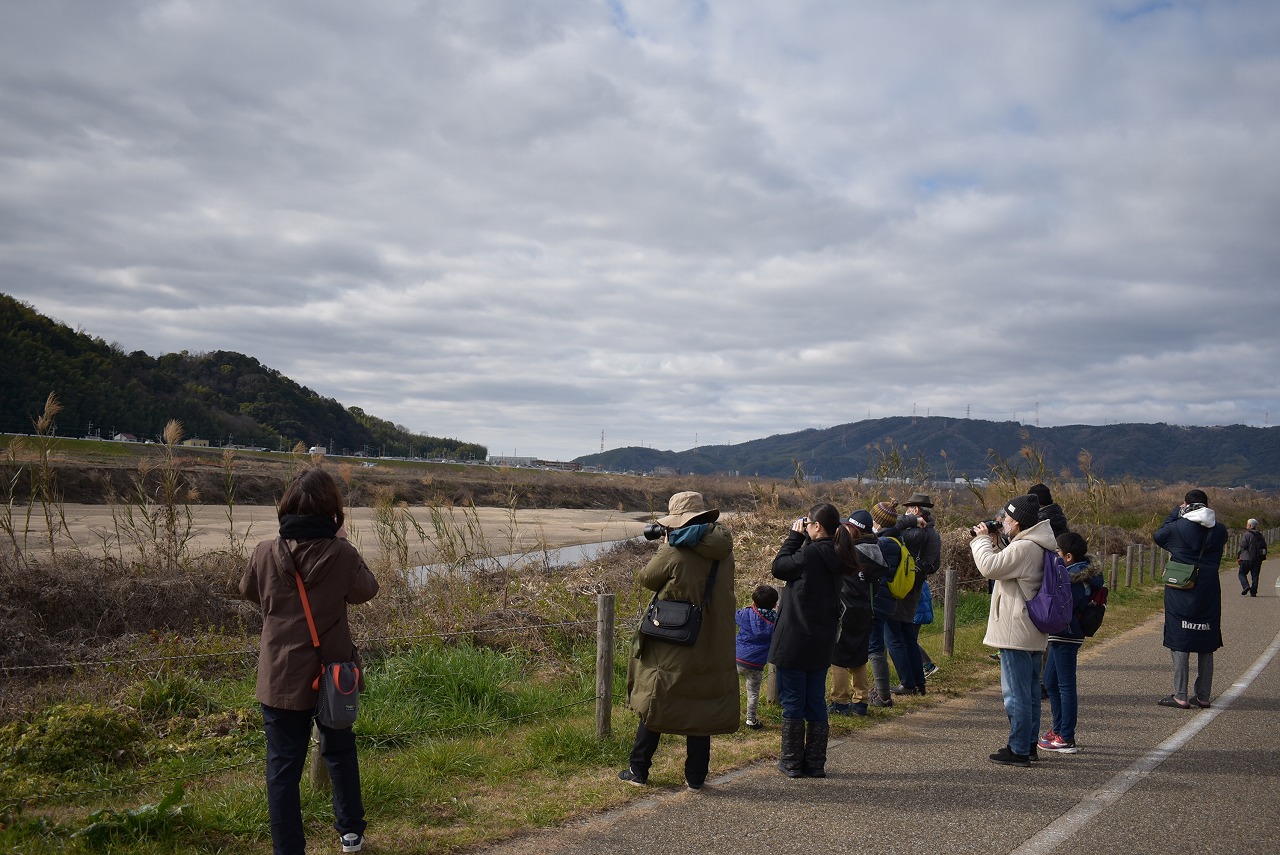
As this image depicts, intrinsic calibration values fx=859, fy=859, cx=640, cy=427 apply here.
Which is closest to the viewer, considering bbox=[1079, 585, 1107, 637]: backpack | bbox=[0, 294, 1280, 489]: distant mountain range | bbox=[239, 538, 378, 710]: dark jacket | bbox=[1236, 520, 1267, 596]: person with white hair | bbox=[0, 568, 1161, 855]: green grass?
bbox=[239, 538, 378, 710]: dark jacket

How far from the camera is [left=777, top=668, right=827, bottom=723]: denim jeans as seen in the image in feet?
18.0

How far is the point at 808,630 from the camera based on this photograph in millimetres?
5480

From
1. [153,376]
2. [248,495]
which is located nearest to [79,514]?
[248,495]

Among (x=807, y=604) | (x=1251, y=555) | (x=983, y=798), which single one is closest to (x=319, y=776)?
(x=807, y=604)

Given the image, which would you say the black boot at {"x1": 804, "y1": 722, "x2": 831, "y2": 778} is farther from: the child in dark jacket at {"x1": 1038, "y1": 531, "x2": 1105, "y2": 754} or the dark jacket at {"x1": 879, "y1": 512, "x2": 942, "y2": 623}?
the dark jacket at {"x1": 879, "y1": 512, "x2": 942, "y2": 623}

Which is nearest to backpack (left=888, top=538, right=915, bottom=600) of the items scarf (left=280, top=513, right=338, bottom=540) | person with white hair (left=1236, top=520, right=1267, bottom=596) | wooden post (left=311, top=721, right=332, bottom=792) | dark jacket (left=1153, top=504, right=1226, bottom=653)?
dark jacket (left=1153, top=504, right=1226, bottom=653)

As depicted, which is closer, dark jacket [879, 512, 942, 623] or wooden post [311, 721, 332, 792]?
wooden post [311, 721, 332, 792]

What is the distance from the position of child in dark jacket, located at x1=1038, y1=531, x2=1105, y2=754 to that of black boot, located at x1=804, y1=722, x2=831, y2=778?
1.99 metres

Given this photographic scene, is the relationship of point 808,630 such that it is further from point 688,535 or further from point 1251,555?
point 1251,555

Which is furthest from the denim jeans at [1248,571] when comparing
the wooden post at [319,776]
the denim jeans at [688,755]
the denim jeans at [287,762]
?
the denim jeans at [287,762]

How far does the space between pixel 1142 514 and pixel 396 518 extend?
107 feet

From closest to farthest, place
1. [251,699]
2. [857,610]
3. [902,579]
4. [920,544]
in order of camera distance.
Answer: [857,610]
[251,699]
[902,579]
[920,544]

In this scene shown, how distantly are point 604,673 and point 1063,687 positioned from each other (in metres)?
3.36

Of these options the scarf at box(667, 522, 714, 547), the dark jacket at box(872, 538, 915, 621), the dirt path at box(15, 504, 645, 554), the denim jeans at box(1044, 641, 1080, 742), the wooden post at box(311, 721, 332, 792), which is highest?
the scarf at box(667, 522, 714, 547)
